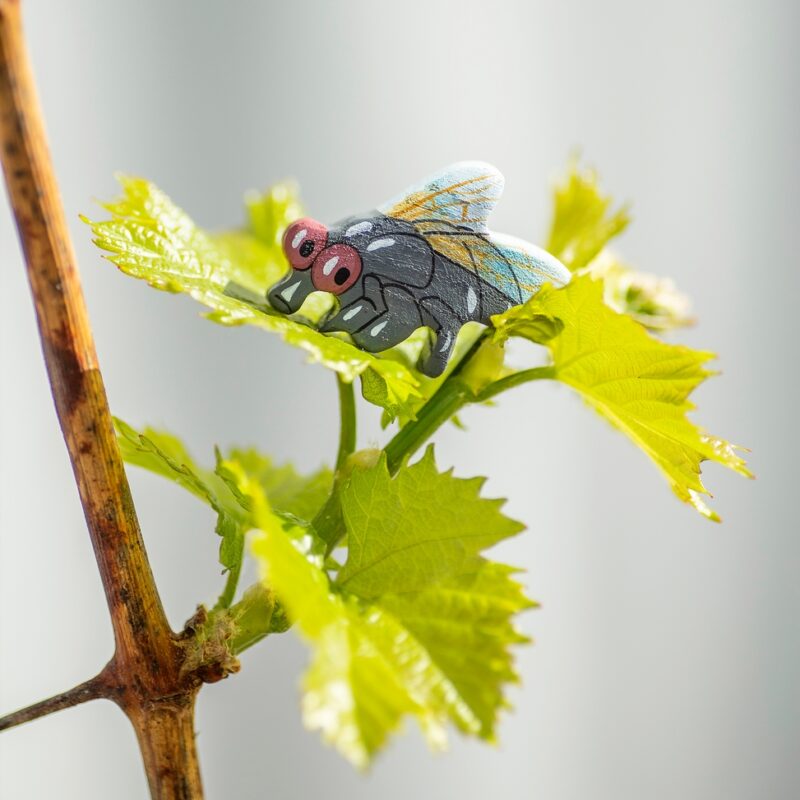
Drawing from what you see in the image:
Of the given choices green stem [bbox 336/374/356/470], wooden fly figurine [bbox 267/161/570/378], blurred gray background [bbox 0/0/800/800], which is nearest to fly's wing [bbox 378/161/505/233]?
wooden fly figurine [bbox 267/161/570/378]

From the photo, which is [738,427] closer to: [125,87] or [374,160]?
[374,160]

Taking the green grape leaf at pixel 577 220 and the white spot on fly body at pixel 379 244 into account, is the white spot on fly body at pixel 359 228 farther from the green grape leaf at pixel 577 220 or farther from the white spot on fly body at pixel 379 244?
the green grape leaf at pixel 577 220

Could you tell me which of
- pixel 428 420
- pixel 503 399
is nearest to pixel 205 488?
pixel 428 420

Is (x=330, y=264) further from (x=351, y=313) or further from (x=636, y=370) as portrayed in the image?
(x=636, y=370)

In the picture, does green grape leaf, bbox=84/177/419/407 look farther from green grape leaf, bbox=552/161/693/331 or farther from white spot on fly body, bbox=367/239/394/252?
green grape leaf, bbox=552/161/693/331

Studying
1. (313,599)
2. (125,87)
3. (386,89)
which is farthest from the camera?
(386,89)

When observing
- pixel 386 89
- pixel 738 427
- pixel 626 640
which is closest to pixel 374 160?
pixel 386 89

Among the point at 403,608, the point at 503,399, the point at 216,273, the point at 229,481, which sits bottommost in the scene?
the point at 403,608
